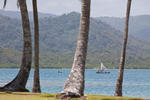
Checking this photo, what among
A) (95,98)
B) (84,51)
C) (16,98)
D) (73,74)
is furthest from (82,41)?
(16,98)

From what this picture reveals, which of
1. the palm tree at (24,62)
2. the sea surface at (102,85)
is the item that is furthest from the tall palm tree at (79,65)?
the sea surface at (102,85)

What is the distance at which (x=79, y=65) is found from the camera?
41.9ft

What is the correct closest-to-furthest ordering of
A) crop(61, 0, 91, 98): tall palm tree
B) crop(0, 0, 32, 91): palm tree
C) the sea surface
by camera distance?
crop(61, 0, 91, 98): tall palm tree, crop(0, 0, 32, 91): palm tree, the sea surface

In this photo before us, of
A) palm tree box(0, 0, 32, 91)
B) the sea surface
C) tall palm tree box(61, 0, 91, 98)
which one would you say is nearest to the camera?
tall palm tree box(61, 0, 91, 98)

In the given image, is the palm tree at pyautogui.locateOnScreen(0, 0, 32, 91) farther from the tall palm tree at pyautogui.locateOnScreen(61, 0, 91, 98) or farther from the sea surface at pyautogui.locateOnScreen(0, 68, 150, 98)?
the sea surface at pyautogui.locateOnScreen(0, 68, 150, 98)

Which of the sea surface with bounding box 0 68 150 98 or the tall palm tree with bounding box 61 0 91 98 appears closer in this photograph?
the tall palm tree with bounding box 61 0 91 98

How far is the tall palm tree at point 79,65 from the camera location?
1219 centimetres

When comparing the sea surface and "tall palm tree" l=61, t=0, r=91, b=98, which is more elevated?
"tall palm tree" l=61, t=0, r=91, b=98

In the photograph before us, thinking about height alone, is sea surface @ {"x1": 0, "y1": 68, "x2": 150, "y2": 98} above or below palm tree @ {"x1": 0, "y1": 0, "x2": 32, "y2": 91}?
below

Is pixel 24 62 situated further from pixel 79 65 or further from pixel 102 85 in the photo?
pixel 102 85

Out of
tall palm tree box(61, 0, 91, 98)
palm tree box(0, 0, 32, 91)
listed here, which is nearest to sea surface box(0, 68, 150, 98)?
palm tree box(0, 0, 32, 91)

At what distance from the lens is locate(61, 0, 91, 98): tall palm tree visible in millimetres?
12188

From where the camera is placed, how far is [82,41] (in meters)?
13.0

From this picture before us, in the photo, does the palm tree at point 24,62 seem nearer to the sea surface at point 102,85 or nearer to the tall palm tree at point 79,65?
the tall palm tree at point 79,65
